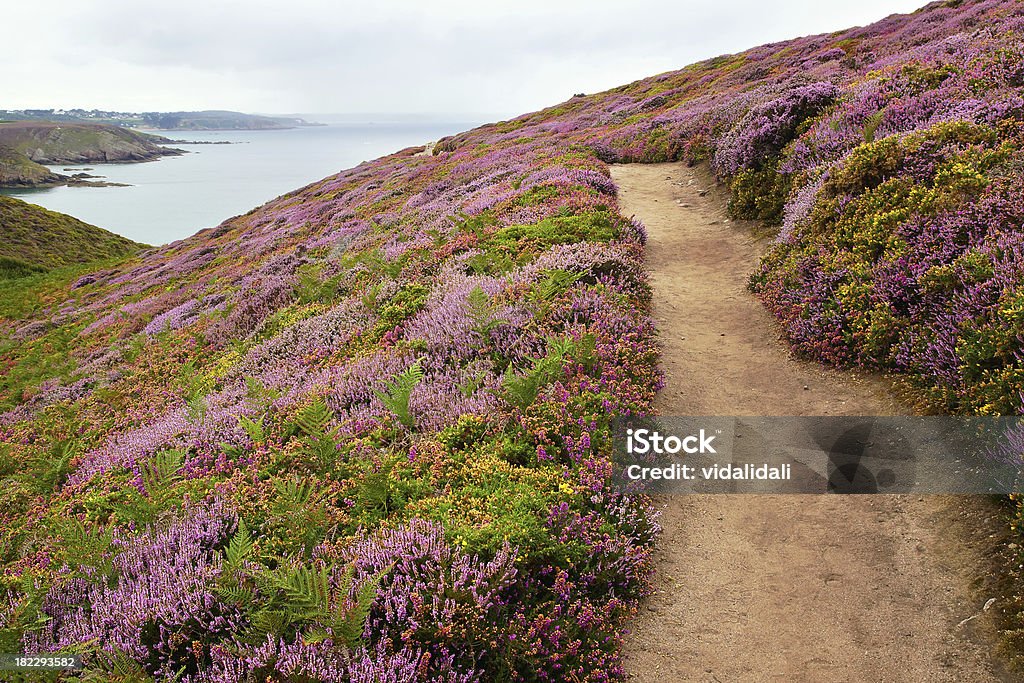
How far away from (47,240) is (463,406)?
7110 centimetres

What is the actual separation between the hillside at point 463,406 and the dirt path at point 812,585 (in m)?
0.44

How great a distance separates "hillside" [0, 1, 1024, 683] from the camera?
406 centimetres

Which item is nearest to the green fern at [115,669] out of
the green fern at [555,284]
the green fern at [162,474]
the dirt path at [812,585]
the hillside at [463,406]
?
the hillside at [463,406]

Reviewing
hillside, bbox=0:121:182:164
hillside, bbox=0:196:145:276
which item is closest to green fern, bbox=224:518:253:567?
hillside, bbox=0:196:145:276

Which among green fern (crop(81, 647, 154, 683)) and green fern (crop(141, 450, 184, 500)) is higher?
green fern (crop(141, 450, 184, 500))

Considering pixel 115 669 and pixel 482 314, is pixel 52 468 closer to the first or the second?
pixel 115 669

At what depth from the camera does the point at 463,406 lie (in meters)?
6.61

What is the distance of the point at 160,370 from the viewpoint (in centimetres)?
1366

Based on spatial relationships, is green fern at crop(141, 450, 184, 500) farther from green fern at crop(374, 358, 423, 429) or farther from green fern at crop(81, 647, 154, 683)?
green fern at crop(374, 358, 423, 429)

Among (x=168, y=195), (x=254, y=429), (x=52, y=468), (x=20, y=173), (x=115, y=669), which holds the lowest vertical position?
(x=52, y=468)

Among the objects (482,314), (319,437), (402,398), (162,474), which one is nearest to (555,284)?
(482,314)

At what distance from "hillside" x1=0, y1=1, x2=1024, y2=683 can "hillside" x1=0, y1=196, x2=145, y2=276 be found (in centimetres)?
4904

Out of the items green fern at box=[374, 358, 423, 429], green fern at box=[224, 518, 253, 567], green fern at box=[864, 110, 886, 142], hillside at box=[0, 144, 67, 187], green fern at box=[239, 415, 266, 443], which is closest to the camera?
green fern at box=[224, 518, 253, 567]

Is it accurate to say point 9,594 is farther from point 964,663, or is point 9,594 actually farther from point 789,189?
point 789,189
